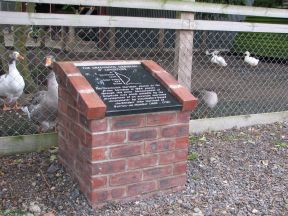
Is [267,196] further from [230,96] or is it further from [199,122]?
[230,96]

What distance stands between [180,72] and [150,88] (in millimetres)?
1245

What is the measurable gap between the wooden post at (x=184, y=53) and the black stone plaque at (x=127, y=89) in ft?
3.35

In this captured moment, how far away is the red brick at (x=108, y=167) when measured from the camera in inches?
114

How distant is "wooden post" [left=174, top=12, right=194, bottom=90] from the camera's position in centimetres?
436

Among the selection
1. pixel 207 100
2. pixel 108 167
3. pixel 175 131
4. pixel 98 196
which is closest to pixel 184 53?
pixel 207 100

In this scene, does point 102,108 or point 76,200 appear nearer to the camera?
point 102,108

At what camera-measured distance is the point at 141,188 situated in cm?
313

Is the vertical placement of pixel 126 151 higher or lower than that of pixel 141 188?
higher

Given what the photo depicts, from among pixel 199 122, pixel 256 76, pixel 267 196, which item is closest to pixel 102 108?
pixel 267 196

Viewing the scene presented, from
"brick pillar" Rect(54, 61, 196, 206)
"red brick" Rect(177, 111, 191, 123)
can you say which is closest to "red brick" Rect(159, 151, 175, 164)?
"brick pillar" Rect(54, 61, 196, 206)

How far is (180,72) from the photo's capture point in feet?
14.6

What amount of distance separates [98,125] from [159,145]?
1.71 ft

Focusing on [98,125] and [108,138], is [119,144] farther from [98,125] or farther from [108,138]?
[98,125]

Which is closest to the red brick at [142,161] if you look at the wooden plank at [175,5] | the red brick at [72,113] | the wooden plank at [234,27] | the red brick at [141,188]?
the red brick at [141,188]
